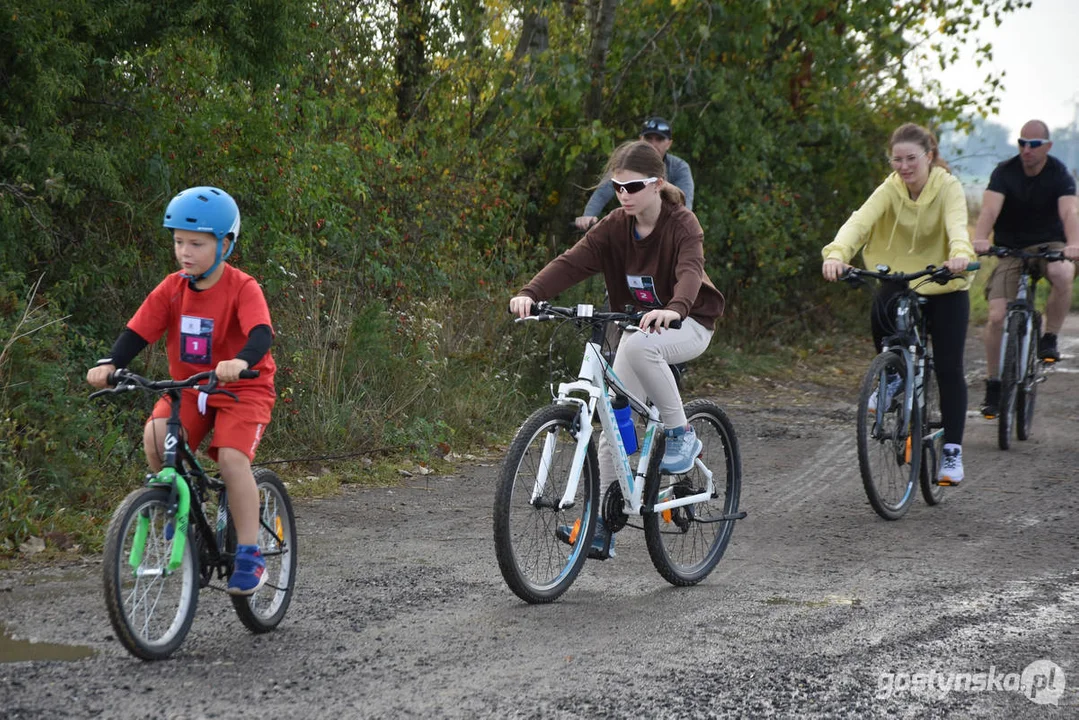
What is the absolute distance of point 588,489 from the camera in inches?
221

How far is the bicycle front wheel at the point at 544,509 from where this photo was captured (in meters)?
5.20

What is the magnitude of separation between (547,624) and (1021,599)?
210 cm

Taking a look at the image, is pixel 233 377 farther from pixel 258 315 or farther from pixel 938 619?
pixel 938 619

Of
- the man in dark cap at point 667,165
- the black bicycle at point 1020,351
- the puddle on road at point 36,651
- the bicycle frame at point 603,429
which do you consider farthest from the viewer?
the black bicycle at point 1020,351

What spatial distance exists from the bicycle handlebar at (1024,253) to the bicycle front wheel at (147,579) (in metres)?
6.82

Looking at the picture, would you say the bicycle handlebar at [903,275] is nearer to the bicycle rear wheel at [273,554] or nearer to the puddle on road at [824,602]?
the puddle on road at [824,602]

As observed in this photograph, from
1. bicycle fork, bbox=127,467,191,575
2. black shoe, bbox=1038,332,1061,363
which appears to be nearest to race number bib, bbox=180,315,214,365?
bicycle fork, bbox=127,467,191,575

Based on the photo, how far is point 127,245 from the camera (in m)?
8.45

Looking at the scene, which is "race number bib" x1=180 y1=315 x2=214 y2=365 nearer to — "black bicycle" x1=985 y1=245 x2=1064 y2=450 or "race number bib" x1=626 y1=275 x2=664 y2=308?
"race number bib" x1=626 y1=275 x2=664 y2=308

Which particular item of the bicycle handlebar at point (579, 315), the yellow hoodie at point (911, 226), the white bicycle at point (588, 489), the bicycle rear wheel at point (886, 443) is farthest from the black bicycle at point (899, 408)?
the bicycle handlebar at point (579, 315)

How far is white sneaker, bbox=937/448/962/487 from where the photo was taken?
7.97 metres

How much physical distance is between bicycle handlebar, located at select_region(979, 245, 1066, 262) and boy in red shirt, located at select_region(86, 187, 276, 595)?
254 inches

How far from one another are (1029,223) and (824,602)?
17.7 ft

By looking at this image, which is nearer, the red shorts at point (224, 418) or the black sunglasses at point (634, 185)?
the red shorts at point (224, 418)
